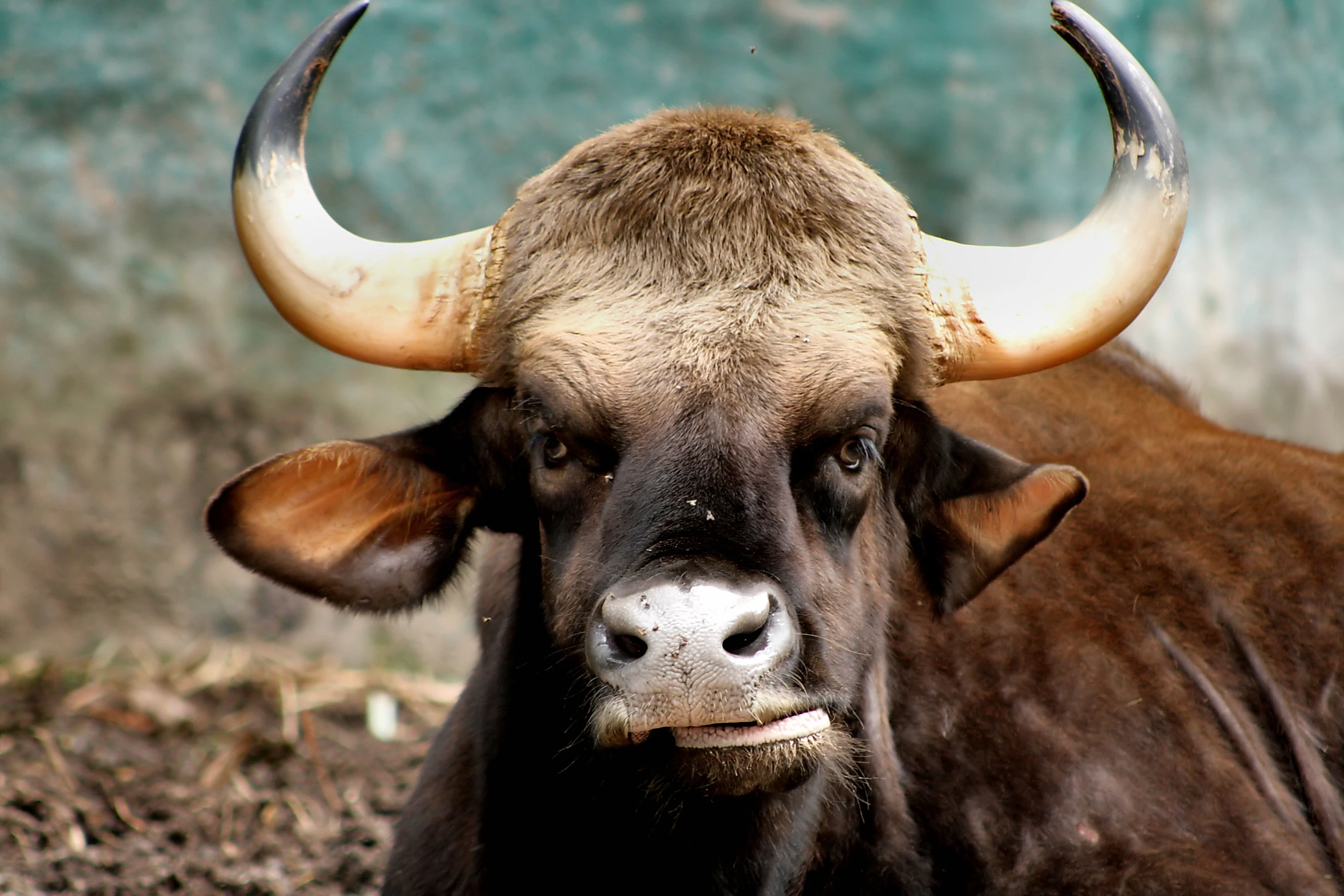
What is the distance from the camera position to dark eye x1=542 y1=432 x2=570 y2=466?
3.23 m

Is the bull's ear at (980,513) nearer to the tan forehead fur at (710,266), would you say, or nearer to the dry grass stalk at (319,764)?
the tan forehead fur at (710,266)

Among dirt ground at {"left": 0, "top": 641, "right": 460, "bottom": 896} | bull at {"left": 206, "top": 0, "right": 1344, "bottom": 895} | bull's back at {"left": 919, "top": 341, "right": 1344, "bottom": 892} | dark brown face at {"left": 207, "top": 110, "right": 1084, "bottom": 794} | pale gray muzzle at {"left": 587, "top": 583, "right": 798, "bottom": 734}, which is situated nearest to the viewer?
pale gray muzzle at {"left": 587, "top": 583, "right": 798, "bottom": 734}

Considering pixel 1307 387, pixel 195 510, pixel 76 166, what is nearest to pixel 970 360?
pixel 195 510

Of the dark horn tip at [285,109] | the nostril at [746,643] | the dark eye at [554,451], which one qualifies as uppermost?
the dark horn tip at [285,109]

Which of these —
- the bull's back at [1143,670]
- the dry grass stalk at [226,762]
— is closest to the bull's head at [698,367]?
the bull's back at [1143,670]

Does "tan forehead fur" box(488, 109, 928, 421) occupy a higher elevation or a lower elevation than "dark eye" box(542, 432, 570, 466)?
higher

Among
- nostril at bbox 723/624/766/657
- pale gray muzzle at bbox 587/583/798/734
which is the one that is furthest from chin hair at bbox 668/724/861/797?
nostril at bbox 723/624/766/657

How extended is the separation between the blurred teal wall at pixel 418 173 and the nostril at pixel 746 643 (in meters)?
4.93

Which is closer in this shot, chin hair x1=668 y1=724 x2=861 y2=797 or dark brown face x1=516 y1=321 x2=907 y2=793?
dark brown face x1=516 y1=321 x2=907 y2=793

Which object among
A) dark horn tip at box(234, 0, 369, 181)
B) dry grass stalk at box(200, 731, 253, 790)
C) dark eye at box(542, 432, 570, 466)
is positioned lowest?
dry grass stalk at box(200, 731, 253, 790)

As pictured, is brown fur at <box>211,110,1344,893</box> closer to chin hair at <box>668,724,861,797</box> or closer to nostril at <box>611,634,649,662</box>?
chin hair at <box>668,724,861,797</box>

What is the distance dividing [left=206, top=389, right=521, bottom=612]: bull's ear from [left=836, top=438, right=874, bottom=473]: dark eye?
0.93 metres

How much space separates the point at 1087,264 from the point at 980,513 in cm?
78

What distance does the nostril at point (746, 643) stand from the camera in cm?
260
